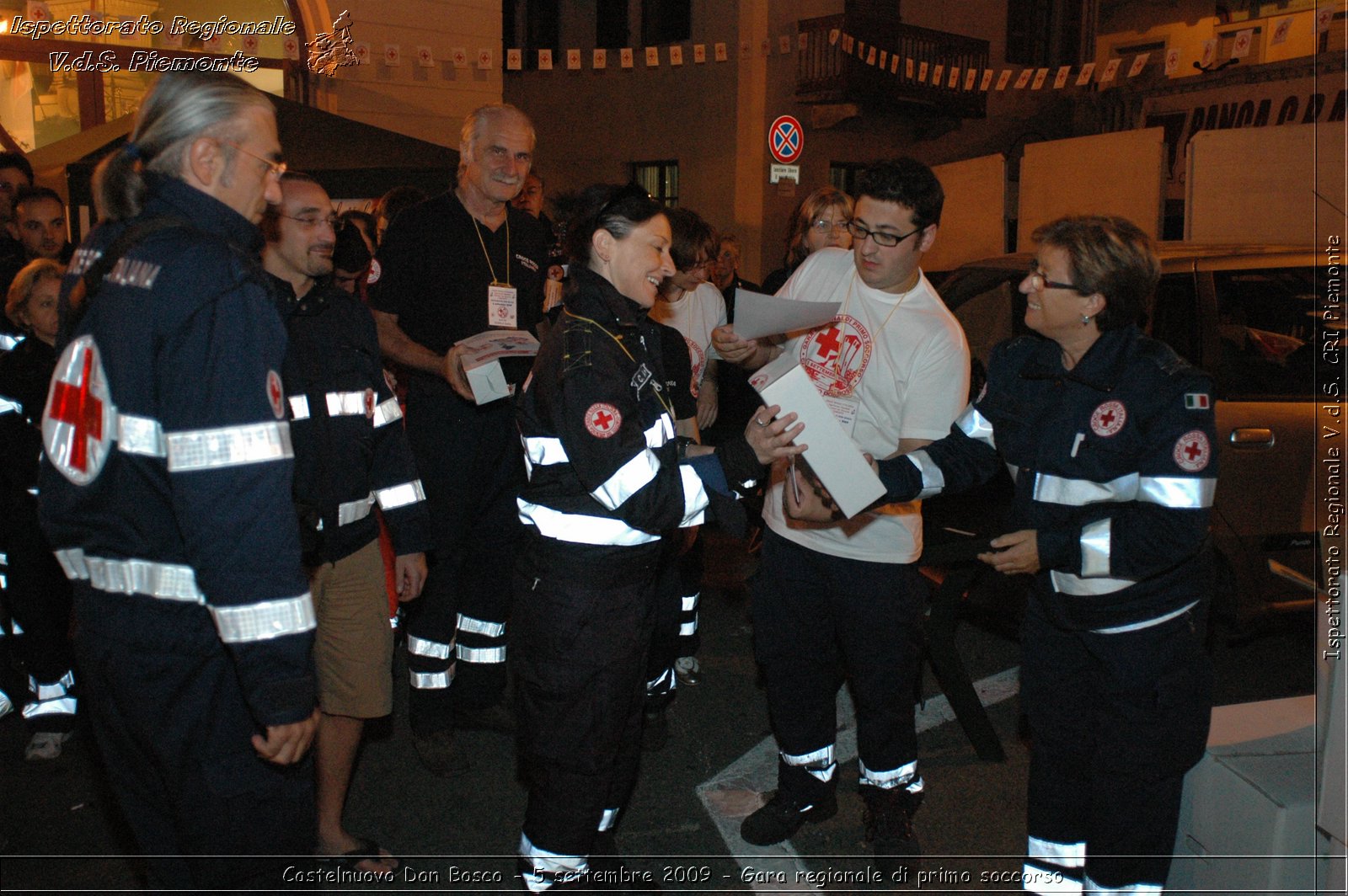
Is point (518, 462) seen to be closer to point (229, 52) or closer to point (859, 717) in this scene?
point (859, 717)

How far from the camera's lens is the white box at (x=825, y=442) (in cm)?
268

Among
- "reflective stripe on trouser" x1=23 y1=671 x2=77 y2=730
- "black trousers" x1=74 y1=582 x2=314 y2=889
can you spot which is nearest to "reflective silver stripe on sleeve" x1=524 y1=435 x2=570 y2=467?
"black trousers" x1=74 y1=582 x2=314 y2=889

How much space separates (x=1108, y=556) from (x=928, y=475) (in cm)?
65

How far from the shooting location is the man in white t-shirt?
338cm

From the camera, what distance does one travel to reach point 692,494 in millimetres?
2785

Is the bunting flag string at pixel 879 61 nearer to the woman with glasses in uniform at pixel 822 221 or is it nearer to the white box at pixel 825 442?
the woman with glasses in uniform at pixel 822 221

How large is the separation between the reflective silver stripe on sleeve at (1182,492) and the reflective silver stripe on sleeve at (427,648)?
2806 mm

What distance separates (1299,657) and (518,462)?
14.0ft

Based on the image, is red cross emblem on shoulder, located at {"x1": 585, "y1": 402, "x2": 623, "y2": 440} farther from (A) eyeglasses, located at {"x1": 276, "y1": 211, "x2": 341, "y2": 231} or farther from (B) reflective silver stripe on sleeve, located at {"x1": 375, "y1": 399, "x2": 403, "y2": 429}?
(A) eyeglasses, located at {"x1": 276, "y1": 211, "x2": 341, "y2": 231}

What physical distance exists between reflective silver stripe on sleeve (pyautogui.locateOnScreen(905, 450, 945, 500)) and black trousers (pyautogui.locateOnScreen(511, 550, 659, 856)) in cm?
86

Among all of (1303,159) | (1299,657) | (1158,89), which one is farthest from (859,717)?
(1158,89)

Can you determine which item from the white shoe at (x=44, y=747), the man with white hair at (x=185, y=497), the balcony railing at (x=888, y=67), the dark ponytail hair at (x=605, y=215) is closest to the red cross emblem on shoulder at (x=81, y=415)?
the man with white hair at (x=185, y=497)

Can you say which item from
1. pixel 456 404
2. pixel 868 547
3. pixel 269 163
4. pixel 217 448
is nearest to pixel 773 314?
pixel 868 547

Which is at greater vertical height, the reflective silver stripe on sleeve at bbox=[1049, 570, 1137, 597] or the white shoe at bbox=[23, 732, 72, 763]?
the reflective silver stripe on sleeve at bbox=[1049, 570, 1137, 597]
